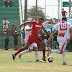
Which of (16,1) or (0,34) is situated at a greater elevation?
(16,1)

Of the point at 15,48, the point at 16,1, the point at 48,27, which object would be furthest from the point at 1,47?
the point at 16,1

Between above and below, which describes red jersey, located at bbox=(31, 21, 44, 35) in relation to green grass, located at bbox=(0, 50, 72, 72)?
above

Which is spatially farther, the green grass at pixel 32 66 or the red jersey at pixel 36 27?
the red jersey at pixel 36 27

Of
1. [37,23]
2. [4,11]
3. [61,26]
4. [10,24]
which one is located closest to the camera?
[61,26]

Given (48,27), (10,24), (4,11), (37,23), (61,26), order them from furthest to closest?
(4,11), (10,24), (48,27), (37,23), (61,26)

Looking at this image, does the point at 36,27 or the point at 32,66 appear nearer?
the point at 32,66

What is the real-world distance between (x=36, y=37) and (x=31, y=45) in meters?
0.51

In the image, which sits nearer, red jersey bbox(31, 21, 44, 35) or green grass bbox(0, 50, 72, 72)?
green grass bbox(0, 50, 72, 72)

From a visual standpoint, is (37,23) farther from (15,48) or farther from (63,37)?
(15,48)

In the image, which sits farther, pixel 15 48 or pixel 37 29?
pixel 15 48

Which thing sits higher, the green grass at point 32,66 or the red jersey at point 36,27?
the red jersey at point 36,27

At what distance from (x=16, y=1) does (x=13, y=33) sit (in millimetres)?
9060

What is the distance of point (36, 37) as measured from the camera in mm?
16688

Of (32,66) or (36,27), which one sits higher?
(36,27)
